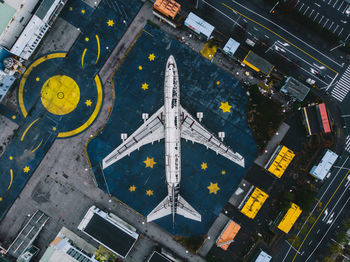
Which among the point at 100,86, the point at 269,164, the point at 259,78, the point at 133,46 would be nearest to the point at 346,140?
the point at 269,164

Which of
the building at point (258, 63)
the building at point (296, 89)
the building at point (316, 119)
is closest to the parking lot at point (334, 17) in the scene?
the building at point (296, 89)

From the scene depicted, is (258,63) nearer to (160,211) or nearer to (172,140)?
(172,140)

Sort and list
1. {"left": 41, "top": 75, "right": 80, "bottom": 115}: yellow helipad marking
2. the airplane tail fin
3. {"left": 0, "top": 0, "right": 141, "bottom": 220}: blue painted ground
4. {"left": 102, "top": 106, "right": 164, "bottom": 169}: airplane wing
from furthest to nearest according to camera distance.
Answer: {"left": 41, "top": 75, "right": 80, "bottom": 115}: yellow helipad marking < {"left": 0, "top": 0, "right": 141, "bottom": 220}: blue painted ground < the airplane tail fin < {"left": 102, "top": 106, "right": 164, "bottom": 169}: airplane wing

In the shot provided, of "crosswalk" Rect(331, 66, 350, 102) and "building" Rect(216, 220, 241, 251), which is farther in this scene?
"crosswalk" Rect(331, 66, 350, 102)

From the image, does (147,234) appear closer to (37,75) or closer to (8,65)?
(37,75)

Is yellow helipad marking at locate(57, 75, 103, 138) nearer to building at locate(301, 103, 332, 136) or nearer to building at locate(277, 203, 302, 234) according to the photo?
building at locate(301, 103, 332, 136)

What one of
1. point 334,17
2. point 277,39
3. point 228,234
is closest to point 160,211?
point 228,234

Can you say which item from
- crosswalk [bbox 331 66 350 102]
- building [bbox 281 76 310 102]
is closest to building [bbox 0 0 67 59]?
building [bbox 281 76 310 102]
